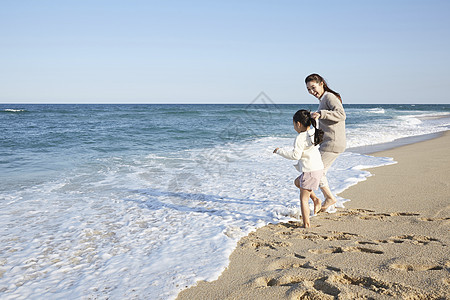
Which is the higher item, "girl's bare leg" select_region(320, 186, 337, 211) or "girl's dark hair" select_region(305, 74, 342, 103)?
"girl's dark hair" select_region(305, 74, 342, 103)

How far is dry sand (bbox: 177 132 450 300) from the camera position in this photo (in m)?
2.41

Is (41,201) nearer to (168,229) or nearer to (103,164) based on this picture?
(168,229)

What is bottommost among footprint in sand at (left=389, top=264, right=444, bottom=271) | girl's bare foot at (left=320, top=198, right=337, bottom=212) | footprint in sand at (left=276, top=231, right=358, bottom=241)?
footprint in sand at (left=276, top=231, right=358, bottom=241)

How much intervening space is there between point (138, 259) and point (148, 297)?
0.73m

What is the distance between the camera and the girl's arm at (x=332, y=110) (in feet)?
12.3

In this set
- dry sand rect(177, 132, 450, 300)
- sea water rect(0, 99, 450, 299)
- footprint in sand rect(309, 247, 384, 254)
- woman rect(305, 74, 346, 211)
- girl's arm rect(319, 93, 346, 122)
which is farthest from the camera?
woman rect(305, 74, 346, 211)

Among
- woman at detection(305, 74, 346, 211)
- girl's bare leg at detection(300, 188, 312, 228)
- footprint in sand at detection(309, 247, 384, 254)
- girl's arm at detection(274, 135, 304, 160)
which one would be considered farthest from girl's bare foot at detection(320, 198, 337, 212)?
footprint in sand at detection(309, 247, 384, 254)

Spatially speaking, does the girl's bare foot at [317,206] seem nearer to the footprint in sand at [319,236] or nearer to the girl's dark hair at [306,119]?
the footprint in sand at [319,236]

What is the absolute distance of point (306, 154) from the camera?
3680 mm

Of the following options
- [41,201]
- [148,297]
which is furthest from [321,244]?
[41,201]

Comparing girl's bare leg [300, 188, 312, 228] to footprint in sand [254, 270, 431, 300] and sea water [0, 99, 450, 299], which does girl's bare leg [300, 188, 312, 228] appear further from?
footprint in sand [254, 270, 431, 300]

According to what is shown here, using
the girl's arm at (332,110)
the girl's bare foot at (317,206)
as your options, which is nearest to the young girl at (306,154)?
the girl's arm at (332,110)

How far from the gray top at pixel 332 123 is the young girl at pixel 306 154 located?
342 mm

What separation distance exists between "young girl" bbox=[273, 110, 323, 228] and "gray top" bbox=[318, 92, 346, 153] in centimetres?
34
